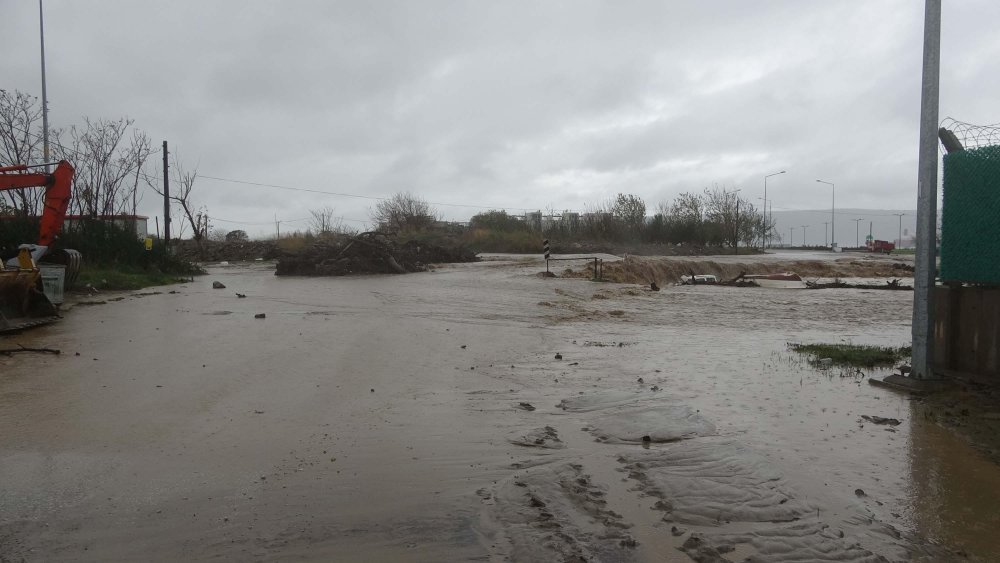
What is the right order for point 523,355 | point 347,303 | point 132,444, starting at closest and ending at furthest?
point 132,444 < point 523,355 < point 347,303

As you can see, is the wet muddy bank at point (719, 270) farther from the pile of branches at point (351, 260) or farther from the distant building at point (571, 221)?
the distant building at point (571, 221)

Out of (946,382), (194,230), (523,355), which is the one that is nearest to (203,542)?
(523,355)

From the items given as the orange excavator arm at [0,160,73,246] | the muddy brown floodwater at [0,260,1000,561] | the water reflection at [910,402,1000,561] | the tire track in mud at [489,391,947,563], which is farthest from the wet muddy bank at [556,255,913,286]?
the tire track in mud at [489,391,947,563]

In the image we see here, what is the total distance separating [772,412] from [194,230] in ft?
153

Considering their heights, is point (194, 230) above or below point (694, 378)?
above

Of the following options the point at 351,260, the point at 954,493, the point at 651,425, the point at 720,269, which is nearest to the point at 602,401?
the point at 651,425

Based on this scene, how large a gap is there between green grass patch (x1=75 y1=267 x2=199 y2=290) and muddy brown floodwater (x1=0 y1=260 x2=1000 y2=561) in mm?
10861

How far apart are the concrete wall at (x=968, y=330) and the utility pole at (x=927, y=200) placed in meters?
0.30

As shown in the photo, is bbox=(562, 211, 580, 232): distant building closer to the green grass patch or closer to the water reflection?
the green grass patch

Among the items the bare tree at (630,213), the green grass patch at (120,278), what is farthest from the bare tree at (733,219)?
the green grass patch at (120,278)

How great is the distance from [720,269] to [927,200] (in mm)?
31923

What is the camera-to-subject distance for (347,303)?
1714 cm

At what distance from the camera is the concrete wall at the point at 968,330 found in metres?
6.60

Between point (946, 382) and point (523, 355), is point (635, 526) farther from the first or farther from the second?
point (523, 355)
